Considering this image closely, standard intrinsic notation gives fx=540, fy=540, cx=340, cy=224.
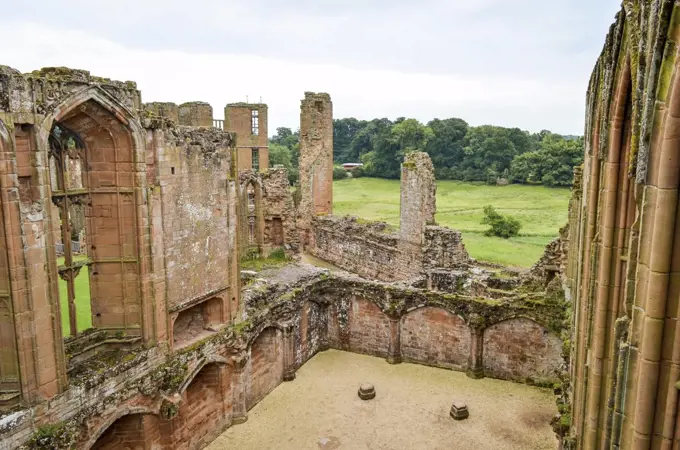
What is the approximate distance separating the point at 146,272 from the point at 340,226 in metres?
17.3

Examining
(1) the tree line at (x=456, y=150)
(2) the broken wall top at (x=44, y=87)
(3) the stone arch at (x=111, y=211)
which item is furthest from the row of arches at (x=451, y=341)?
(1) the tree line at (x=456, y=150)

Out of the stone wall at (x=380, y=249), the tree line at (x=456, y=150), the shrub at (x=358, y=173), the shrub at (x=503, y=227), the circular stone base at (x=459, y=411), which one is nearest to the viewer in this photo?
the circular stone base at (x=459, y=411)

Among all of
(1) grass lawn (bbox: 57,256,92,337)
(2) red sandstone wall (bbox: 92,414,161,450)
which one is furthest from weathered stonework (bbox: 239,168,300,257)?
(2) red sandstone wall (bbox: 92,414,161,450)

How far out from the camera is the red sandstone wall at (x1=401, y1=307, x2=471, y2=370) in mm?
15531

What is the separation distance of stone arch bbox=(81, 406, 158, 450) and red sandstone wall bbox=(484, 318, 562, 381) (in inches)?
362

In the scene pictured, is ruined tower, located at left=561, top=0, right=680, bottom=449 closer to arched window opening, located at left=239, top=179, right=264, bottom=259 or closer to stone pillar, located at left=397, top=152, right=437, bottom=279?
stone pillar, located at left=397, top=152, right=437, bottom=279

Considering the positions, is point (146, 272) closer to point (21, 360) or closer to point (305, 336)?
point (21, 360)

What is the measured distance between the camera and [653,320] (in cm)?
357

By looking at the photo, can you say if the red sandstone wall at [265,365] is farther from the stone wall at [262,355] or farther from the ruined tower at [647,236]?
the ruined tower at [647,236]

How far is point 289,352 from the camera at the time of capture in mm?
14945

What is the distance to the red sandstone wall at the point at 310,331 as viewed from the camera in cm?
1583

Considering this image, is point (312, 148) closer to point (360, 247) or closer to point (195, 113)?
point (360, 247)

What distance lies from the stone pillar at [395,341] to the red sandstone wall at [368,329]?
177mm

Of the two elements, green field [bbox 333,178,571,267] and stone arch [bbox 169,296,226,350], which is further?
green field [bbox 333,178,571,267]
